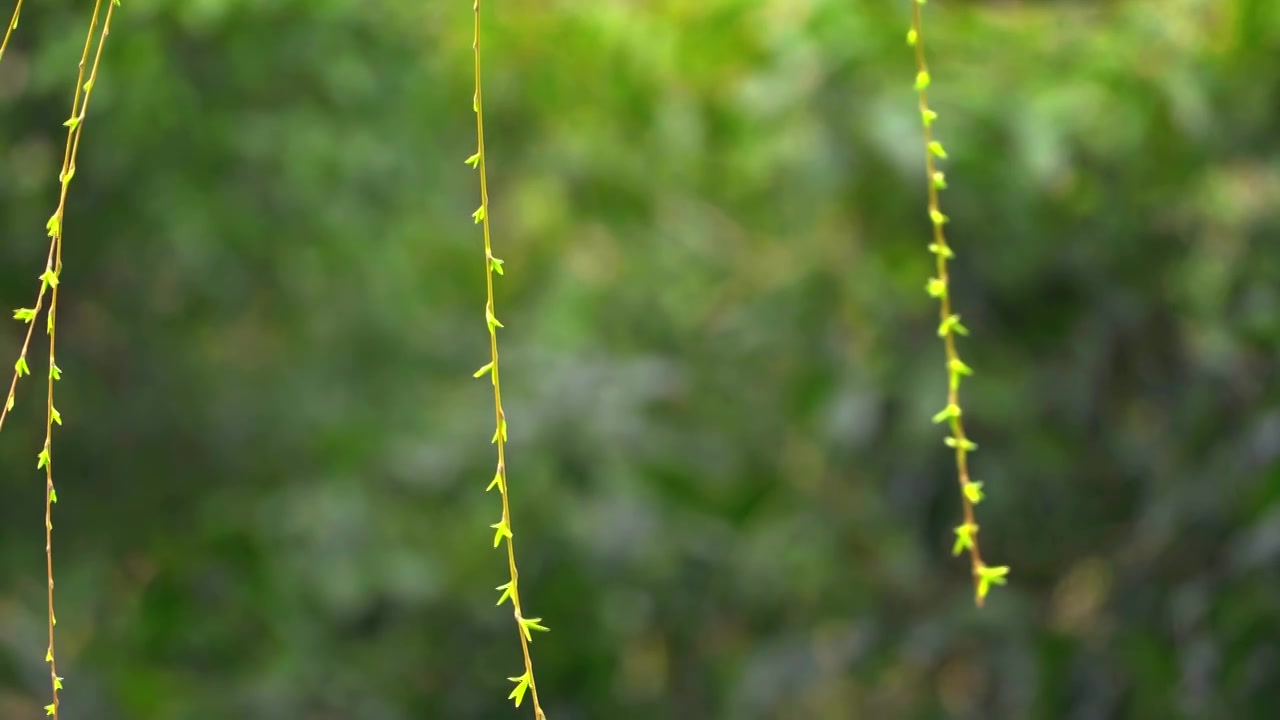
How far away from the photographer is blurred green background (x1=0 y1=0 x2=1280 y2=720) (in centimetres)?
167

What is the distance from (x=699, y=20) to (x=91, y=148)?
82 centimetres

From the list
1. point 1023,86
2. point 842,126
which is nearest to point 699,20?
point 842,126

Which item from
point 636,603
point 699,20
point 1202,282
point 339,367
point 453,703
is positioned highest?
point 699,20

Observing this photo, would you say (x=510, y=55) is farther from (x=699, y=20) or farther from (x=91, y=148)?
(x=91, y=148)

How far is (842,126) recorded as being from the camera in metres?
1.72

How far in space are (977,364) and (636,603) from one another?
0.63 meters

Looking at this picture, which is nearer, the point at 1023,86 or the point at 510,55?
the point at 1023,86

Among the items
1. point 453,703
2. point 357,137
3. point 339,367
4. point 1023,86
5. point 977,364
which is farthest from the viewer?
point 339,367

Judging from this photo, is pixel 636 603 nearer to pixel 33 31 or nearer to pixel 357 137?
pixel 357 137

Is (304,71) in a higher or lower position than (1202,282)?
higher

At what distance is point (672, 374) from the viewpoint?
83.7 inches

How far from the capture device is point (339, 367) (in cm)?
228

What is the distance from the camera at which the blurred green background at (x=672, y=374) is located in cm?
167

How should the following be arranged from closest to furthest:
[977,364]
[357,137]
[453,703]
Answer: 1. [977,364]
2. [357,137]
3. [453,703]
